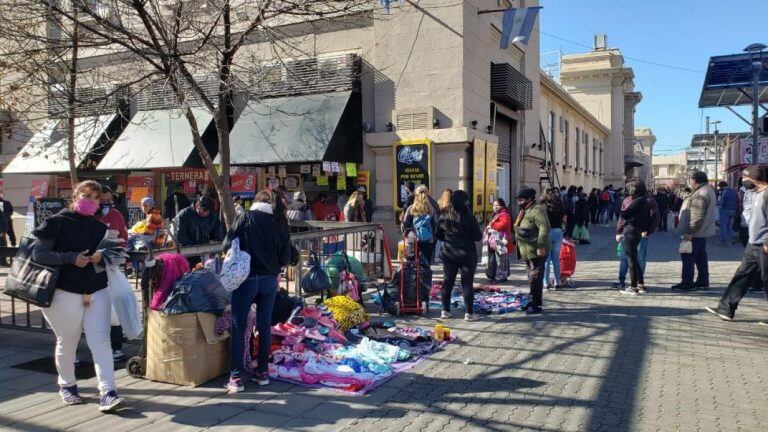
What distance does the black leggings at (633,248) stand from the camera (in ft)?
28.9

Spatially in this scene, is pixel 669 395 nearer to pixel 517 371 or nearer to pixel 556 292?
pixel 517 371

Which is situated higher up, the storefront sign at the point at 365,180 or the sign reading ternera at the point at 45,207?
the storefront sign at the point at 365,180

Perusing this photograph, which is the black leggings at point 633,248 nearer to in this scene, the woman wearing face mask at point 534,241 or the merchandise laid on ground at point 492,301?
the merchandise laid on ground at point 492,301

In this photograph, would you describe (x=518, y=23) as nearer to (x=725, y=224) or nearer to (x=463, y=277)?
(x=463, y=277)

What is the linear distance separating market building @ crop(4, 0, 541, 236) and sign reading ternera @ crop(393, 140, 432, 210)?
34 mm

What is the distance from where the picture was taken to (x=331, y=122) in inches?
482

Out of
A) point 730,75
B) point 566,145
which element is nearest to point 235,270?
point 730,75

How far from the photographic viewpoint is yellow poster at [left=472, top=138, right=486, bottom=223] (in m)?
12.3

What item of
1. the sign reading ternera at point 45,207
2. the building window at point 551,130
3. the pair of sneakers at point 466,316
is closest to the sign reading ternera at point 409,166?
the pair of sneakers at point 466,316

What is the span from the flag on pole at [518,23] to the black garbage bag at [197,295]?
10019 mm

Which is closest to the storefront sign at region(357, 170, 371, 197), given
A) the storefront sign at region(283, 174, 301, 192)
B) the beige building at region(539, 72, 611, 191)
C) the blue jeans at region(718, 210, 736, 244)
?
the storefront sign at region(283, 174, 301, 192)

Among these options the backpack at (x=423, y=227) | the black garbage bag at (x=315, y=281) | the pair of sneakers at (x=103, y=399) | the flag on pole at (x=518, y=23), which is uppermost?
the flag on pole at (x=518, y=23)

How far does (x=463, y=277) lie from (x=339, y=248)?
2220mm

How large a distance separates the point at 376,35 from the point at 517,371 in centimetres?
938
